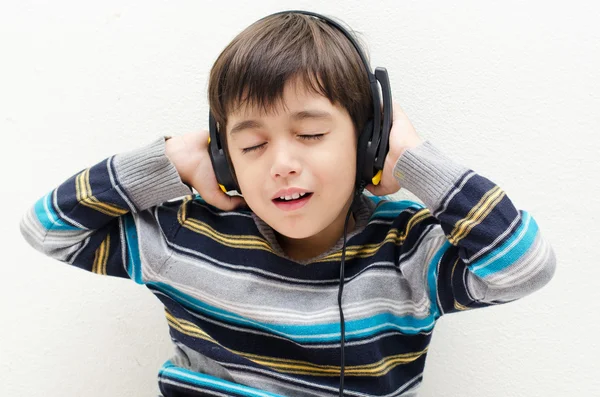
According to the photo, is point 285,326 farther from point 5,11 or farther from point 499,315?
point 5,11

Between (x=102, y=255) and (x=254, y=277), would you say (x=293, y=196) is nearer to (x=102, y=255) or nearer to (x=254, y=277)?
(x=254, y=277)

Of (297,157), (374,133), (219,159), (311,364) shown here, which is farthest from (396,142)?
(311,364)

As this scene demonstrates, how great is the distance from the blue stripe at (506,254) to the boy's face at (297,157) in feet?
0.70

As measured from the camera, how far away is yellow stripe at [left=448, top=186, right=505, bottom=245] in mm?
818

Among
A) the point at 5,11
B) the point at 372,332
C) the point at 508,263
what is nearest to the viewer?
the point at 508,263

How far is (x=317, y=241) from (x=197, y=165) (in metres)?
0.22

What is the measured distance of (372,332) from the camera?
36.9 inches

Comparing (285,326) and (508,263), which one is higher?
(508,263)

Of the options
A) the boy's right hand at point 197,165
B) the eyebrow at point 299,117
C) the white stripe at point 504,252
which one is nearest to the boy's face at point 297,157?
the eyebrow at point 299,117

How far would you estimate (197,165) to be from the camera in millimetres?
1011

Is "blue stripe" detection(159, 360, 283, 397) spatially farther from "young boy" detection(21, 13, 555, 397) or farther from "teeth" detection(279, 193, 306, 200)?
"teeth" detection(279, 193, 306, 200)

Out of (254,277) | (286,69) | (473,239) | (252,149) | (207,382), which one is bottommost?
(207,382)

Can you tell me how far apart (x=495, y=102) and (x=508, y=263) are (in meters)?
0.34

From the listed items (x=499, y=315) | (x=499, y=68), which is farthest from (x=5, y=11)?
(x=499, y=315)
